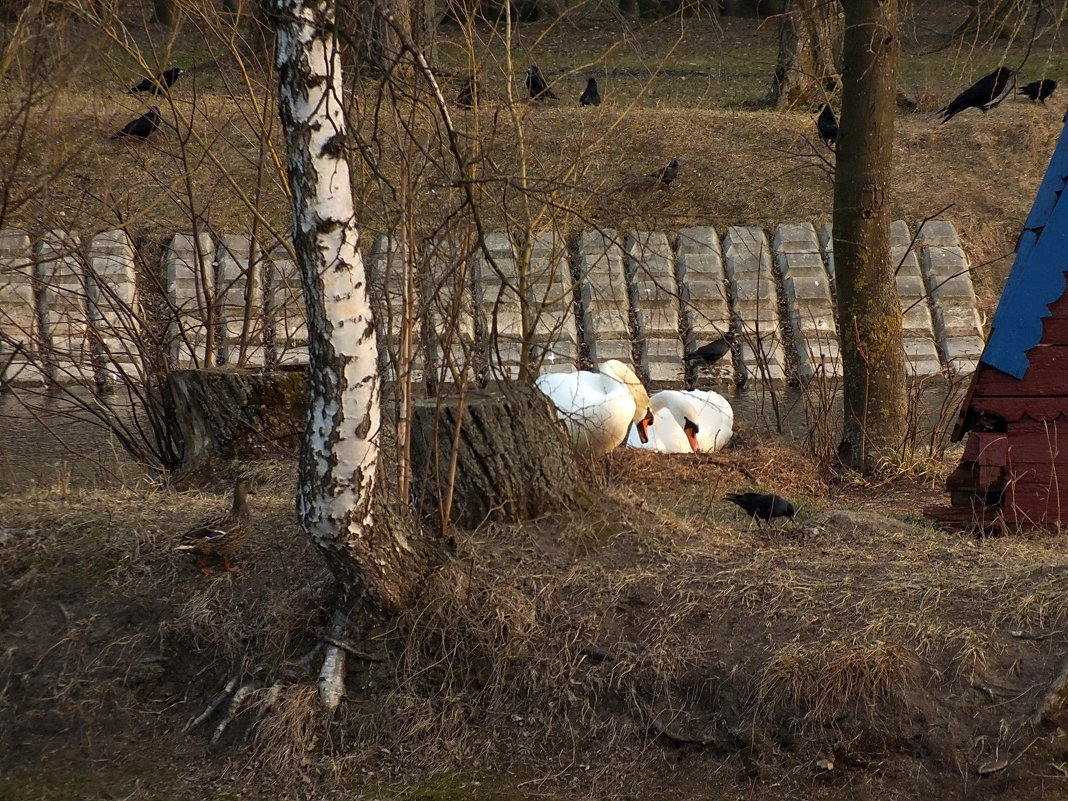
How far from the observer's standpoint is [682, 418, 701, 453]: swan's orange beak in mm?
9156

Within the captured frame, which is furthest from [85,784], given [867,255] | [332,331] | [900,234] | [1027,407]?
[900,234]

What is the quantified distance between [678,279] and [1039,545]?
26.5 ft

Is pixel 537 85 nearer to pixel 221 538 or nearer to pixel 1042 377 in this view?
pixel 1042 377

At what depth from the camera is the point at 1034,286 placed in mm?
6539

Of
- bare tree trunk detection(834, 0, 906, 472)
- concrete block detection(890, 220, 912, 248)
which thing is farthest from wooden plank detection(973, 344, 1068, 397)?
concrete block detection(890, 220, 912, 248)

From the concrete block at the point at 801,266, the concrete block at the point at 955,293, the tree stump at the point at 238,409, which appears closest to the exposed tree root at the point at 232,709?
the tree stump at the point at 238,409

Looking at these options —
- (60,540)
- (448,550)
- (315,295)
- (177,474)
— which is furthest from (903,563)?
(177,474)

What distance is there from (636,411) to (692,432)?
47 centimetres

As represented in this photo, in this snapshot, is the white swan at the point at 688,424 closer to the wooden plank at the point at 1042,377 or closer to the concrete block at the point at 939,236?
the wooden plank at the point at 1042,377

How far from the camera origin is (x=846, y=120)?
28.8 feet

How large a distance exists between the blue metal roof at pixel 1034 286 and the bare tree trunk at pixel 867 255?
6.50 feet

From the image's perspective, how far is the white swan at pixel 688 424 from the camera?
9.20 meters

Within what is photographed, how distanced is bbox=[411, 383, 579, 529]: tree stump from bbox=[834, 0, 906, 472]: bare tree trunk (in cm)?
385

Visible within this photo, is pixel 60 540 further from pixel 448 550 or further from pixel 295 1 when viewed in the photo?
pixel 295 1
